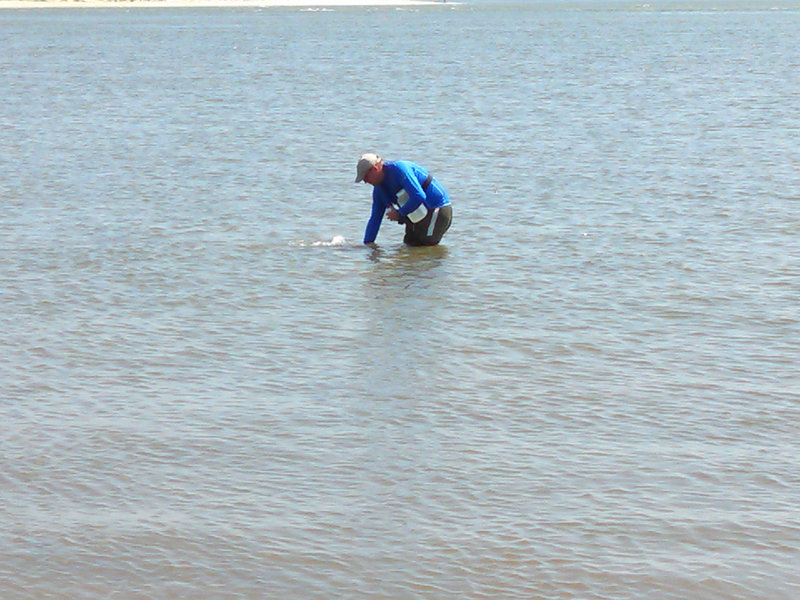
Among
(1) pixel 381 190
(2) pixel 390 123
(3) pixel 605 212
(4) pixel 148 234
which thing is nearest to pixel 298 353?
(1) pixel 381 190

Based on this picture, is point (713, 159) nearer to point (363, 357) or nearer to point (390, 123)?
point (390, 123)

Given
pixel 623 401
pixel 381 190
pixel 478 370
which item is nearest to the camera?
pixel 623 401

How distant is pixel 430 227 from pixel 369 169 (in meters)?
1.18

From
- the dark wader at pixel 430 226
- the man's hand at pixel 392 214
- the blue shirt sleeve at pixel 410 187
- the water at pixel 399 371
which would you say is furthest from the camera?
the dark wader at pixel 430 226

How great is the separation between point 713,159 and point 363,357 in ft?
41.7

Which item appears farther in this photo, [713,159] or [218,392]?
[713,159]

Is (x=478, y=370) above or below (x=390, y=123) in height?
above

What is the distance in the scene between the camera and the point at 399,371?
1016cm

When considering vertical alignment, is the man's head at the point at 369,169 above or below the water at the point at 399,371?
above

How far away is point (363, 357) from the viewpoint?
417 inches

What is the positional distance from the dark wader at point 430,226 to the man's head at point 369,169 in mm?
741

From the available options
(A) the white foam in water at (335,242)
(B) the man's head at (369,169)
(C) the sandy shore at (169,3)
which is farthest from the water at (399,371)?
(C) the sandy shore at (169,3)

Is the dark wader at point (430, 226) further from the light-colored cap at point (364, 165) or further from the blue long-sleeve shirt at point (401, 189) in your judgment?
the light-colored cap at point (364, 165)

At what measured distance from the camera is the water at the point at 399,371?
6914 millimetres
